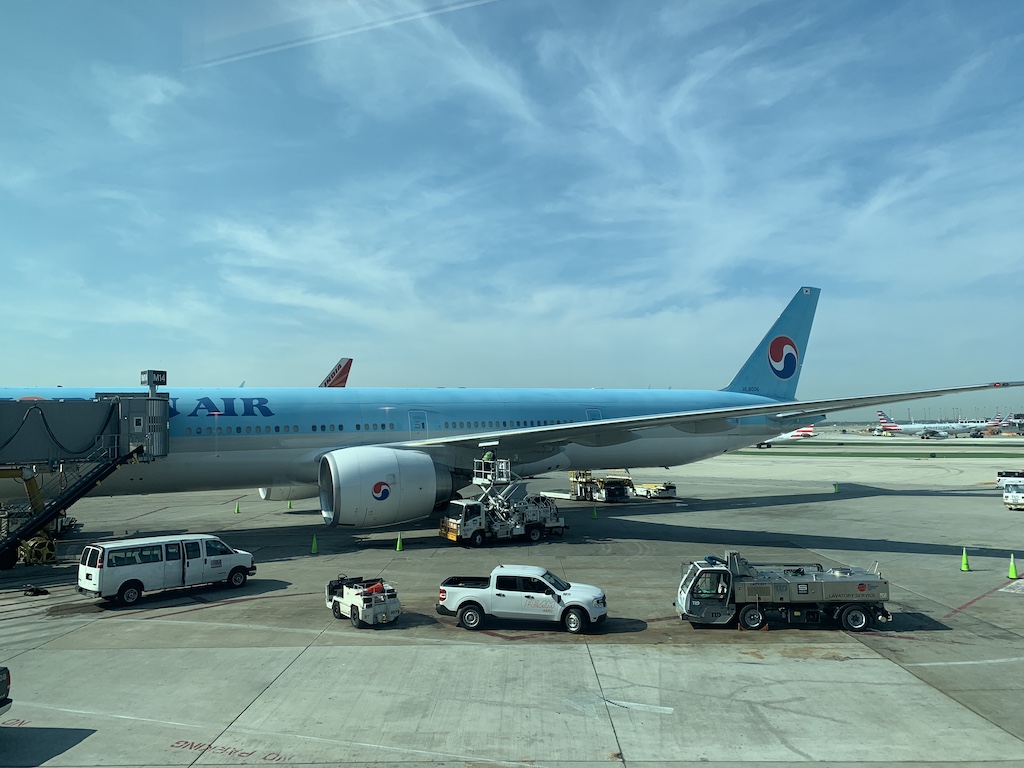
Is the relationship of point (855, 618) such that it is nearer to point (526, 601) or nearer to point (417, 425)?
point (526, 601)

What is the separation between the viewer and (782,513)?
3397 centimetres

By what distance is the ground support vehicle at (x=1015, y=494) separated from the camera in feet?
113

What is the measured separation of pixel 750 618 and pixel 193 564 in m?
14.5

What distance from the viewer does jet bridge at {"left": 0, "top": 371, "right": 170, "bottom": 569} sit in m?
22.3

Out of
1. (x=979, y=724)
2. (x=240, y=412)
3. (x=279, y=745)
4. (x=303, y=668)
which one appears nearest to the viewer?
(x=279, y=745)

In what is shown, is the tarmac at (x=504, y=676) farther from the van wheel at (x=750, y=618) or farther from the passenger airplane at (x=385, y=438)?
the passenger airplane at (x=385, y=438)

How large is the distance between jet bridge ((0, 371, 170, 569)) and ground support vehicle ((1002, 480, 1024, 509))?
39805 mm

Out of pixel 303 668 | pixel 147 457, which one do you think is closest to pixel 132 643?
pixel 303 668

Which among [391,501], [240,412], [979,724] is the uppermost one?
[240,412]

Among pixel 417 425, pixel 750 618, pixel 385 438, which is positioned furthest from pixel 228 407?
pixel 750 618

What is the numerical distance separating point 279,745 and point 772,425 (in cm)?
3394

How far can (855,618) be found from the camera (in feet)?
49.1

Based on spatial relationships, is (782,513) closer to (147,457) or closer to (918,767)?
(918,767)

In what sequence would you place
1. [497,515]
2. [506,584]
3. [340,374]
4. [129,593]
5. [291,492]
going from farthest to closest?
[340,374], [291,492], [497,515], [129,593], [506,584]
